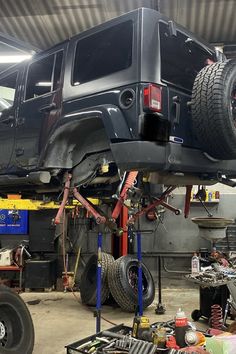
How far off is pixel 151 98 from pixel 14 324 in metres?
2.25

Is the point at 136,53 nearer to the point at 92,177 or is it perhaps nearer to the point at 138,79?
the point at 138,79

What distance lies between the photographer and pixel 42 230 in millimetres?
6906

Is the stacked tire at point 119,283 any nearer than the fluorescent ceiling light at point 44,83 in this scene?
No

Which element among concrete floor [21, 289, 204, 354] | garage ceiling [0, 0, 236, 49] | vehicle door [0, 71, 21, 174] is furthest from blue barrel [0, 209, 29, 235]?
vehicle door [0, 71, 21, 174]

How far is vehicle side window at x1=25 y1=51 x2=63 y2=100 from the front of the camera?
316cm

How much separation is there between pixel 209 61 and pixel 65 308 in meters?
4.05

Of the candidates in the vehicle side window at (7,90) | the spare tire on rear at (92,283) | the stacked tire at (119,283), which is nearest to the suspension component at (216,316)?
the stacked tire at (119,283)

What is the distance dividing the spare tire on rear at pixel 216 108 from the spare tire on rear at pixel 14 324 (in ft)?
6.78

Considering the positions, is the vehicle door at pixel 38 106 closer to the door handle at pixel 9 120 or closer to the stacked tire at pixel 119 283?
the door handle at pixel 9 120

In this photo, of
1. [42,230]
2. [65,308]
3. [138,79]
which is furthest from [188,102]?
[42,230]

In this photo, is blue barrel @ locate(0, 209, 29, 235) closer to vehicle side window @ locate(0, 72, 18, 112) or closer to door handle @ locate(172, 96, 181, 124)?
vehicle side window @ locate(0, 72, 18, 112)

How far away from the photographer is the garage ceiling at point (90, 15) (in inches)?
213

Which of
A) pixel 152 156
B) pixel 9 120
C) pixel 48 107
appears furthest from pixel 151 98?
pixel 9 120

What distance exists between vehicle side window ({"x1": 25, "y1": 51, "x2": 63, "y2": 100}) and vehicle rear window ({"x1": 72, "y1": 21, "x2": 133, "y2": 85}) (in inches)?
10.4
